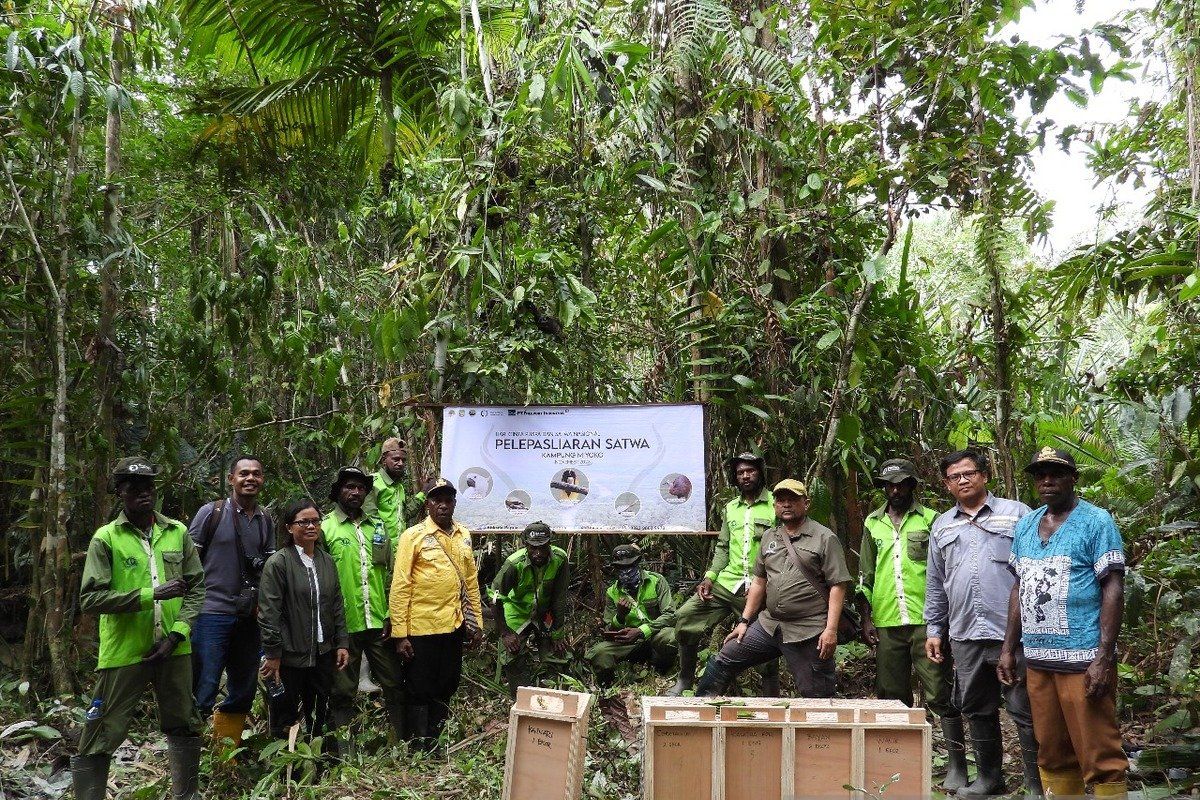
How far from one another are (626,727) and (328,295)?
416 cm

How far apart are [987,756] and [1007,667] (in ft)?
2.30

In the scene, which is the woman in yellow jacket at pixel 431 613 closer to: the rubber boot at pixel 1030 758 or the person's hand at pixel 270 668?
the person's hand at pixel 270 668

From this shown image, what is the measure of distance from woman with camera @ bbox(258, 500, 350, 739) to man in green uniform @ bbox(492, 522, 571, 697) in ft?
4.12

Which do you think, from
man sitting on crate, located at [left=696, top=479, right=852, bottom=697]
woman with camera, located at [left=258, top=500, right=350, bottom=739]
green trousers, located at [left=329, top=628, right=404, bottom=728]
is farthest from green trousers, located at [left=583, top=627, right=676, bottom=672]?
woman with camera, located at [left=258, top=500, right=350, bottom=739]

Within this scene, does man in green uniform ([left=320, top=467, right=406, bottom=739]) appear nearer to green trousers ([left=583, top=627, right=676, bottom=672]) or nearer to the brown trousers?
green trousers ([left=583, top=627, right=676, bottom=672])

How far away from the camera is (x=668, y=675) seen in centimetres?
736

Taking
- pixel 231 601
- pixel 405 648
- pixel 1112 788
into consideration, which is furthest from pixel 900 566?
pixel 231 601

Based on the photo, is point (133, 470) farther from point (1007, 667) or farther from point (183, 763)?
point (1007, 667)

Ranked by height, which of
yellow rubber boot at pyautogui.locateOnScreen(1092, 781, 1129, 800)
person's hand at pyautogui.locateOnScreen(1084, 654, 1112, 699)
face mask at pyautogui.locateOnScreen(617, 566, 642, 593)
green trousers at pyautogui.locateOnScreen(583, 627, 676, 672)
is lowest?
yellow rubber boot at pyautogui.locateOnScreen(1092, 781, 1129, 800)

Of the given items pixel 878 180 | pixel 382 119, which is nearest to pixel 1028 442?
pixel 878 180

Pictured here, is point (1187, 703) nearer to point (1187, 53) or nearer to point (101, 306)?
point (1187, 53)

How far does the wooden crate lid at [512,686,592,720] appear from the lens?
453 cm

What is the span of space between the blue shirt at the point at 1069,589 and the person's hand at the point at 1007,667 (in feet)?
0.65

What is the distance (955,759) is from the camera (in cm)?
525
